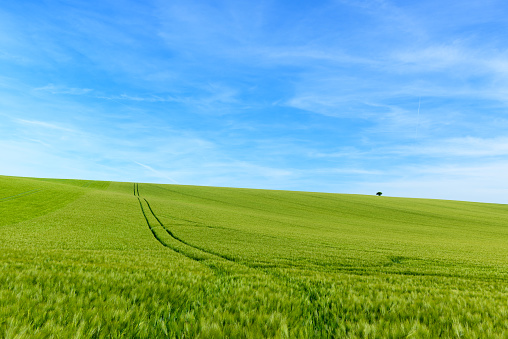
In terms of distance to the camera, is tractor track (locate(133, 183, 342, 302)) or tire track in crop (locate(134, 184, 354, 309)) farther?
tractor track (locate(133, 183, 342, 302))

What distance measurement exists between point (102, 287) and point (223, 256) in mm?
8505

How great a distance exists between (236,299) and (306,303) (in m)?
1.21

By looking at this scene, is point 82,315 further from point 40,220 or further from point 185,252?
point 40,220

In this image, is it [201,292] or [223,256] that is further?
[223,256]

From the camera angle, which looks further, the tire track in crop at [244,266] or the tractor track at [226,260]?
the tractor track at [226,260]

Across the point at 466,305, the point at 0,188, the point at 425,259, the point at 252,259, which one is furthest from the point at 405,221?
the point at 0,188

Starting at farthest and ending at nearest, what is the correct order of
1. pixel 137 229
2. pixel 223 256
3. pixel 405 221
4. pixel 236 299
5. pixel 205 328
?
pixel 405 221 → pixel 137 229 → pixel 223 256 → pixel 236 299 → pixel 205 328

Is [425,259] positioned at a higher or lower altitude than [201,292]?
lower

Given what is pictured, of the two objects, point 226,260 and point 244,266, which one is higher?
point 244,266

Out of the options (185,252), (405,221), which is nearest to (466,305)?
(185,252)

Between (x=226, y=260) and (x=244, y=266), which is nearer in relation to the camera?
(x=244, y=266)

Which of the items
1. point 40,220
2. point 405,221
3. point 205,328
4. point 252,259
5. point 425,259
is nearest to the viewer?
point 205,328

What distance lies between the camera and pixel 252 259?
1157 cm

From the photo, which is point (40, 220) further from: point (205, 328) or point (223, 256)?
point (205, 328)
